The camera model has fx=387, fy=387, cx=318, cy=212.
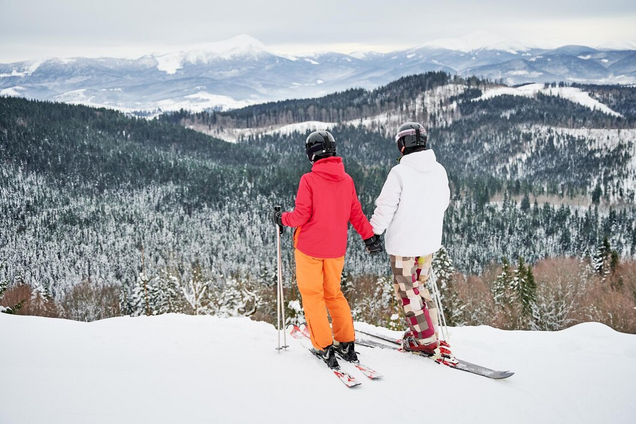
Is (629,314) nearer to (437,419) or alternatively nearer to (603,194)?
(437,419)

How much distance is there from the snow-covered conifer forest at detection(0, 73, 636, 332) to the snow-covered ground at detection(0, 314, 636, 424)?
754 cm

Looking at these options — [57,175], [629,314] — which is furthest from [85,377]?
[57,175]

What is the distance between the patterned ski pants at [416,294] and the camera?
15.1ft

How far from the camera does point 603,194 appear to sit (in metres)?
134

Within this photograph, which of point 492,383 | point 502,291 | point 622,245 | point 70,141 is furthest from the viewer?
point 70,141

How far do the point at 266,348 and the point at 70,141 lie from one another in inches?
8334

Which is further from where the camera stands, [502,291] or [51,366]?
[502,291]

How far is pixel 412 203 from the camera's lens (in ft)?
14.8

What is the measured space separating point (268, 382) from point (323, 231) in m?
1.70

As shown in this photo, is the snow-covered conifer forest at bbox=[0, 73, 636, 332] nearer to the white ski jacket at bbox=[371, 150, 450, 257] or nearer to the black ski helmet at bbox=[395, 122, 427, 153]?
the white ski jacket at bbox=[371, 150, 450, 257]

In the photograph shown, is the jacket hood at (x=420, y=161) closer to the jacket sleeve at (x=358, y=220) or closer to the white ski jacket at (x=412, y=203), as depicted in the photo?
the white ski jacket at (x=412, y=203)

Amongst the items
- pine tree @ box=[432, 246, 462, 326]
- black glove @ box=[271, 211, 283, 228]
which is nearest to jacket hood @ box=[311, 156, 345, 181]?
black glove @ box=[271, 211, 283, 228]

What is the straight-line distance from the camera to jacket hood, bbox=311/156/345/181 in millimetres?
→ 4332

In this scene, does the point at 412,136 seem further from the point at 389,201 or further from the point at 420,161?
the point at 389,201
